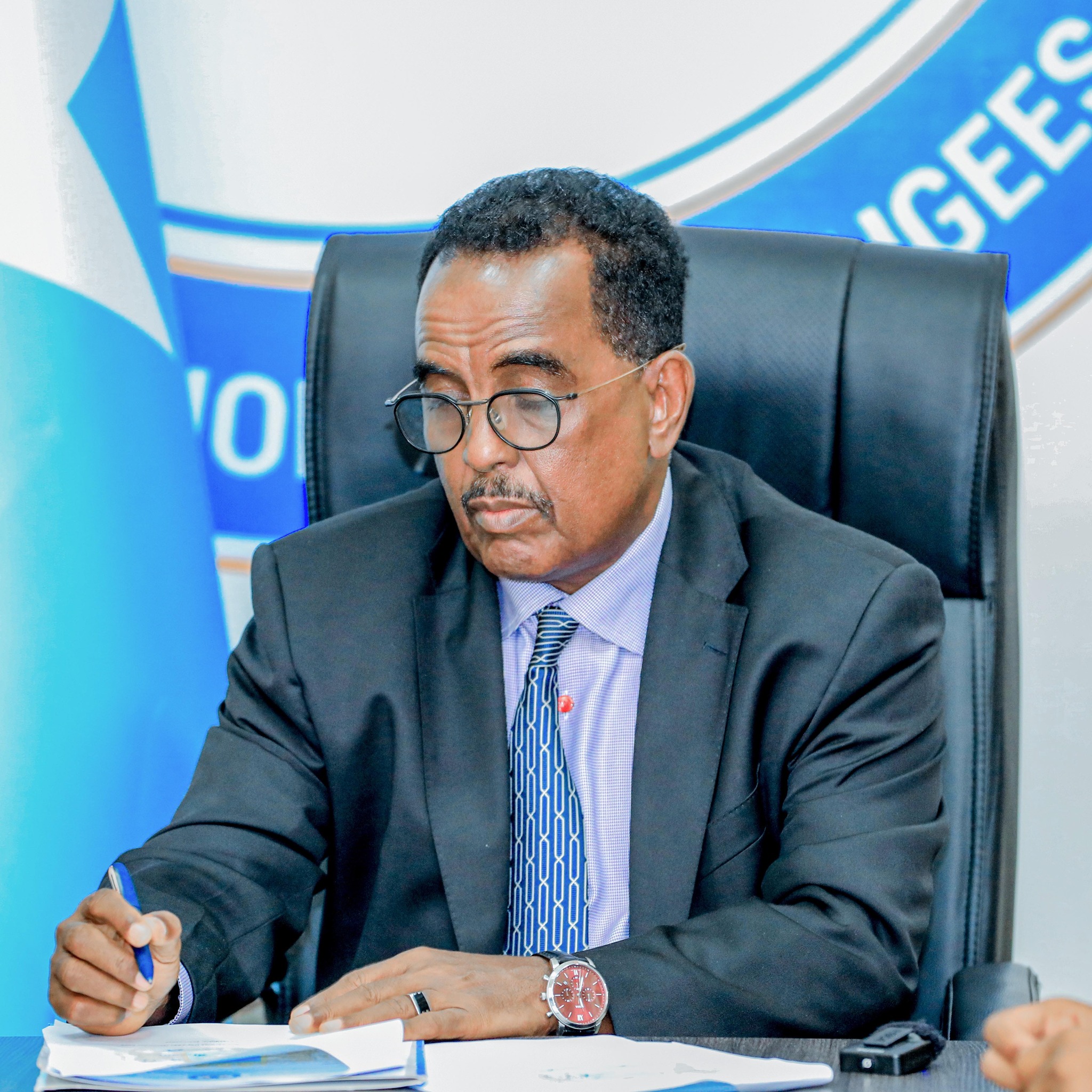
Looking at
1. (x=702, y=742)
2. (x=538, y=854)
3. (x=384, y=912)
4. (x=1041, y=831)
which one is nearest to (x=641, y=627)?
(x=702, y=742)

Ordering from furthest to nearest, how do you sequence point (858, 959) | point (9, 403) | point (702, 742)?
point (9, 403)
point (702, 742)
point (858, 959)

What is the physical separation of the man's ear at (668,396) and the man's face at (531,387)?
26 mm

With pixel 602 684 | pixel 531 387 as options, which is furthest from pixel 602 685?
pixel 531 387

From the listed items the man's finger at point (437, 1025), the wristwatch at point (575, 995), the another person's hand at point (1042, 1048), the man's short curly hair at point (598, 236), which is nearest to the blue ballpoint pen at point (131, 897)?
the man's finger at point (437, 1025)

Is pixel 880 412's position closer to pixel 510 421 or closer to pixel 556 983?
pixel 510 421

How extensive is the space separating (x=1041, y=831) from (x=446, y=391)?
1406 millimetres

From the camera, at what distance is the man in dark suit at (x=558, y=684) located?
1.53m

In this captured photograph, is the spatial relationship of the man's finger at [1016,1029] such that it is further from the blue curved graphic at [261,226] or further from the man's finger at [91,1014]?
the blue curved graphic at [261,226]

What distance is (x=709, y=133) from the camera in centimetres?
235

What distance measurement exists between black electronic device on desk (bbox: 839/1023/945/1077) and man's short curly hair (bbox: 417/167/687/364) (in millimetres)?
885

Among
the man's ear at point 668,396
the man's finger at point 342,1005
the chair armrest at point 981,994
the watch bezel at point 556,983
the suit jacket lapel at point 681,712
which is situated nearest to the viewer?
the man's finger at point 342,1005

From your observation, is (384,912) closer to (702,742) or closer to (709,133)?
(702,742)

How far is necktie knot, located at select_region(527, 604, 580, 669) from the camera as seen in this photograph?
1.72 m

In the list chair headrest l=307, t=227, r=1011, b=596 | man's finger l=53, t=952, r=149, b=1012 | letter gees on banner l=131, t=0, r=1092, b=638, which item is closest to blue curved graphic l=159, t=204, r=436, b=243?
letter gees on banner l=131, t=0, r=1092, b=638
